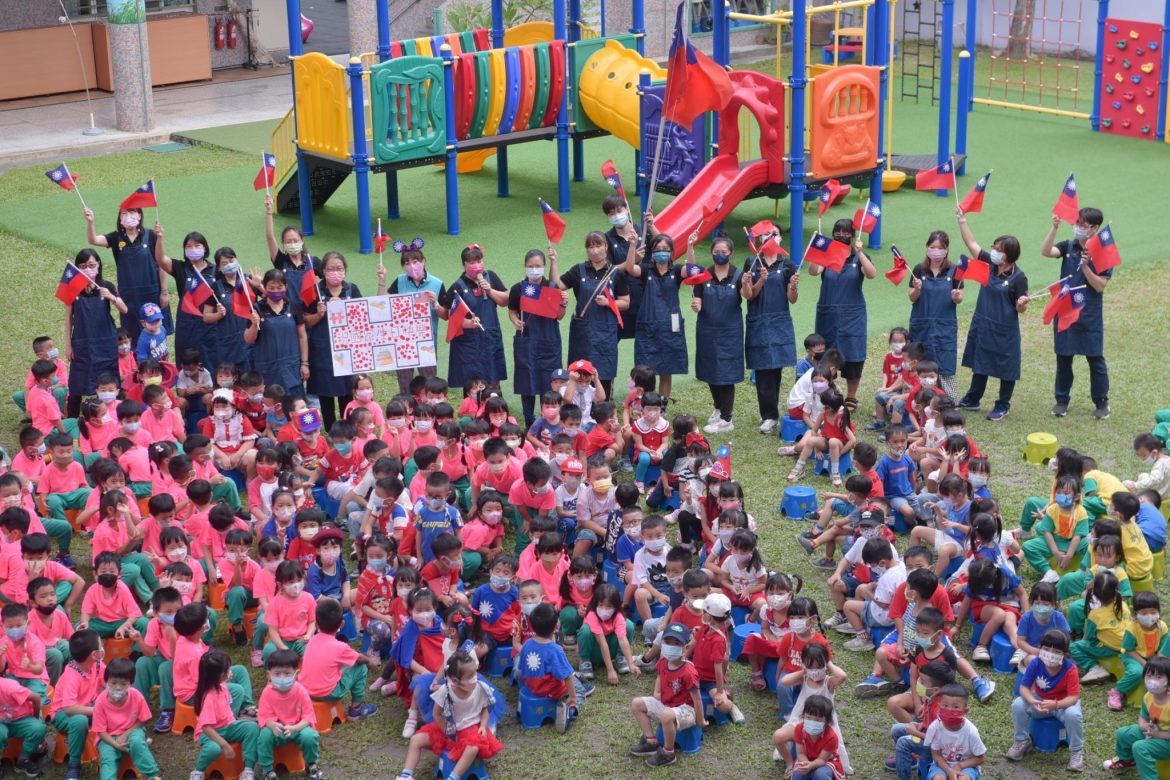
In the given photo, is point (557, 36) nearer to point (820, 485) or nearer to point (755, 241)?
point (755, 241)

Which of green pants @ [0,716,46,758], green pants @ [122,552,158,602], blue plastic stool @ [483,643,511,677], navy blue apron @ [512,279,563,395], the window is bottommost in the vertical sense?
blue plastic stool @ [483,643,511,677]

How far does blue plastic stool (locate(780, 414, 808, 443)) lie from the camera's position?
511 inches

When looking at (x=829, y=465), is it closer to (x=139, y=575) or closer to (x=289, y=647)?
(x=289, y=647)

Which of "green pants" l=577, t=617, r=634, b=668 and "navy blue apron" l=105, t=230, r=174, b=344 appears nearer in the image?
"green pants" l=577, t=617, r=634, b=668

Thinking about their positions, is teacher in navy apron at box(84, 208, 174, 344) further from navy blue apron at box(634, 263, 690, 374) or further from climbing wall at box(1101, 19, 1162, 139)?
climbing wall at box(1101, 19, 1162, 139)

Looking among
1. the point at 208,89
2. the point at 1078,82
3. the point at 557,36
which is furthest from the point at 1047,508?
the point at 208,89

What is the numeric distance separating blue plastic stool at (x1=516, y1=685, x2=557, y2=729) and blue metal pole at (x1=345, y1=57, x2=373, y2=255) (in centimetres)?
982

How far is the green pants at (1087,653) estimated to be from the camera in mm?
9406

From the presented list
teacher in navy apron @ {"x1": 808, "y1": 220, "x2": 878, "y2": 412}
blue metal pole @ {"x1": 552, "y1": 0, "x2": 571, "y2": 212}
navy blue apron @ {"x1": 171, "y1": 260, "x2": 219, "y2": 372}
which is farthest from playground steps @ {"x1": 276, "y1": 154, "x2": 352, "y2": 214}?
teacher in navy apron @ {"x1": 808, "y1": 220, "x2": 878, "y2": 412}

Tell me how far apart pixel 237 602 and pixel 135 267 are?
4.70 m

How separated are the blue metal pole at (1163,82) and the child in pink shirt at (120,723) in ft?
57.8

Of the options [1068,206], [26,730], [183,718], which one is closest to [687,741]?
[183,718]

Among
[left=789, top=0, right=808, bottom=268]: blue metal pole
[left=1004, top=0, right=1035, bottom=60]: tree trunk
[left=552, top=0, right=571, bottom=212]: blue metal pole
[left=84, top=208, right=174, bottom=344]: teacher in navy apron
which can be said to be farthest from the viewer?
[left=1004, top=0, right=1035, bottom=60]: tree trunk

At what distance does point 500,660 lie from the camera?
9.66m
